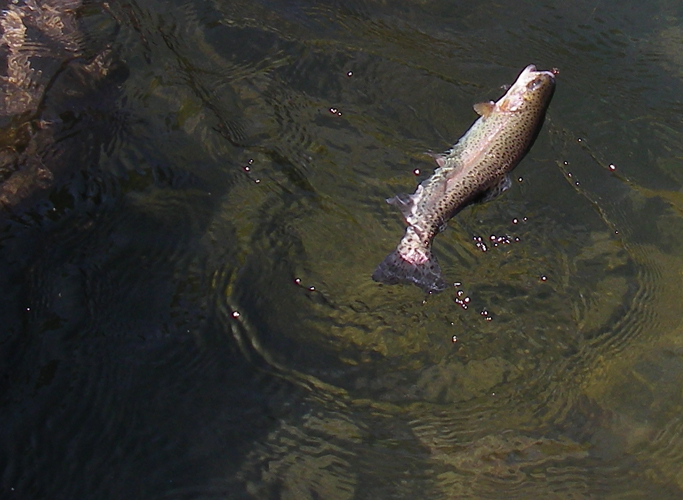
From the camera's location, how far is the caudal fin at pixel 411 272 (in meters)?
3.98

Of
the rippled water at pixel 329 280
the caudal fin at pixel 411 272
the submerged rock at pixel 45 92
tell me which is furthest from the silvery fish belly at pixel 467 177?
the submerged rock at pixel 45 92

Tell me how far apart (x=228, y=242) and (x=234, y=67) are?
1668 millimetres

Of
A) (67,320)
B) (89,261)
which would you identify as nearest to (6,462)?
(67,320)

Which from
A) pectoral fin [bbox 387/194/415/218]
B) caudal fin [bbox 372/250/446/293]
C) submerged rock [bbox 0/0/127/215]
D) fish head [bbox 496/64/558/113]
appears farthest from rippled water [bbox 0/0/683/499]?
fish head [bbox 496/64/558/113]

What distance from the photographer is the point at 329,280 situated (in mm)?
4551

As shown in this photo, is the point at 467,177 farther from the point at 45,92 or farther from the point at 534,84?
the point at 45,92

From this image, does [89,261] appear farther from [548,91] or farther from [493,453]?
[548,91]

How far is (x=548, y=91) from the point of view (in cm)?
428

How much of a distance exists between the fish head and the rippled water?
32.7 inches

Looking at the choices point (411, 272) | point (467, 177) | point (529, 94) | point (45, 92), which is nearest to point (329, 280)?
point (411, 272)

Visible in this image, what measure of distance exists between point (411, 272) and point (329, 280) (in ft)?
2.43

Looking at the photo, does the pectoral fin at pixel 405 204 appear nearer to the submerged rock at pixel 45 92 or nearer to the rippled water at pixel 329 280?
the rippled water at pixel 329 280

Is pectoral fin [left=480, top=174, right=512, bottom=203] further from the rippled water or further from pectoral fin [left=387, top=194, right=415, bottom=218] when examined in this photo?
the rippled water

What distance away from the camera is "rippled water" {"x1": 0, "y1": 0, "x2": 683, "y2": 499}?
3.84 meters
